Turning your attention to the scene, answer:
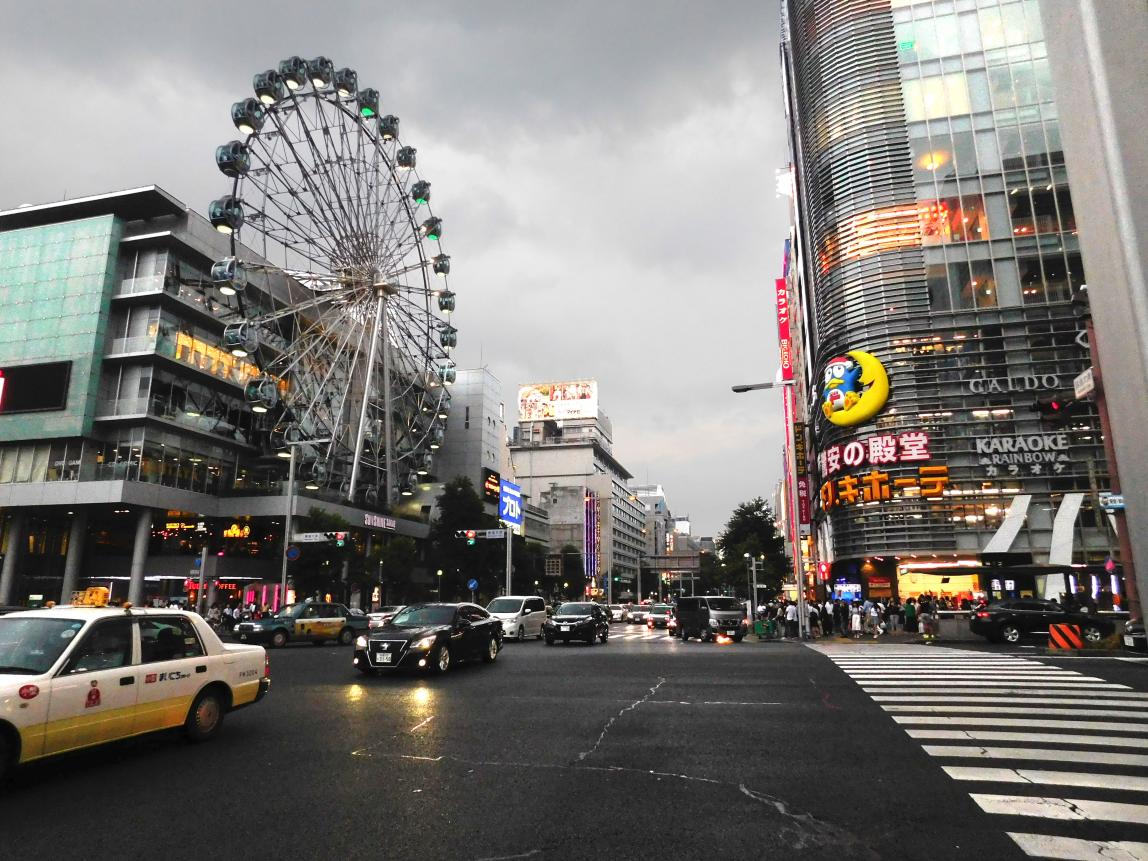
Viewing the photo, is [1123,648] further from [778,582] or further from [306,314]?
[306,314]

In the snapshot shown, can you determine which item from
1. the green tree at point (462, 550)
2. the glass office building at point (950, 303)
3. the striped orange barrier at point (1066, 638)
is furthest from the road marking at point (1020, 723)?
the green tree at point (462, 550)

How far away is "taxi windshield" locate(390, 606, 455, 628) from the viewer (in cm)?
1611

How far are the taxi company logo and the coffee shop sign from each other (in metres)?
4.77

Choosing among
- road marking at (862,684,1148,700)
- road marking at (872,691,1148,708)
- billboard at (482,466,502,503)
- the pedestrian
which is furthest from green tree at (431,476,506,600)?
road marking at (872,691,1148,708)

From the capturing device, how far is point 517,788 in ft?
20.7

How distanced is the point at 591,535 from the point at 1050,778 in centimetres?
12507

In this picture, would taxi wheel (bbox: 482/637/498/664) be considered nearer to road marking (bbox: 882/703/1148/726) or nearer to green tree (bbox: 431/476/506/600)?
road marking (bbox: 882/703/1148/726)

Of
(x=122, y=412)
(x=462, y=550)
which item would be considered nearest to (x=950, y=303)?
(x=462, y=550)

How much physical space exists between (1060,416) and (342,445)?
154 feet

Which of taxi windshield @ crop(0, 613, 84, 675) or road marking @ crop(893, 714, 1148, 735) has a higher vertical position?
taxi windshield @ crop(0, 613, 84, 675)

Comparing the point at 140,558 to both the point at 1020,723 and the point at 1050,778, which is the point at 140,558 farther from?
the point at 1050,778

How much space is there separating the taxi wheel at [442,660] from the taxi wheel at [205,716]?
6702 millimetres

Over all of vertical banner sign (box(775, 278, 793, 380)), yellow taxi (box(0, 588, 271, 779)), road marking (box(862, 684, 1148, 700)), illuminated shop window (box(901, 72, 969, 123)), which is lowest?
road marking (box(862, 684, 1148, 700))

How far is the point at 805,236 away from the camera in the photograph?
2160 inches
